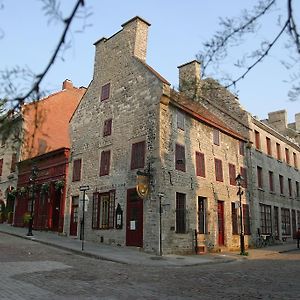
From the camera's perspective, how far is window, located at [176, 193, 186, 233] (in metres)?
18.5

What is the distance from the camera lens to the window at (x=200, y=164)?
2083cm

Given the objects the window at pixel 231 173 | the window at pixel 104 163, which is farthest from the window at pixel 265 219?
the window at pixel 104 163

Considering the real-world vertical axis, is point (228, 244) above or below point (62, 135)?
below

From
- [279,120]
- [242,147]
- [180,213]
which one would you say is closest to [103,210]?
[180,213]

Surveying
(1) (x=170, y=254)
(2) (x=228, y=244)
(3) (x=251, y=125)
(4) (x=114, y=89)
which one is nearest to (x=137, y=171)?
(1) (x=170, y=254)

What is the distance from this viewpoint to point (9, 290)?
7.90m

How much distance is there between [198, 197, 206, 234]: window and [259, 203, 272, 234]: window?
749 centimetres

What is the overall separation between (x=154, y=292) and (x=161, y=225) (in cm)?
911

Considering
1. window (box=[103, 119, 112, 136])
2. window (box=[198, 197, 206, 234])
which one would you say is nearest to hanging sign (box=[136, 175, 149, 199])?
window (box=[198, 197, 206, 234])

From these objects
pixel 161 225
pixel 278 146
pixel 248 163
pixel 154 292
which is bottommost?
pixel 154 292

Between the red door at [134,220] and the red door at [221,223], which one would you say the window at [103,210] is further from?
the red door at [221,223]

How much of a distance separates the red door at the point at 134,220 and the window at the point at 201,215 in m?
3.73

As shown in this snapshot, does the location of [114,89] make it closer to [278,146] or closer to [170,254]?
[170,254]

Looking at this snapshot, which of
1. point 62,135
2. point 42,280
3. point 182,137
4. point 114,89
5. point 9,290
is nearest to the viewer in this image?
point 9,290
